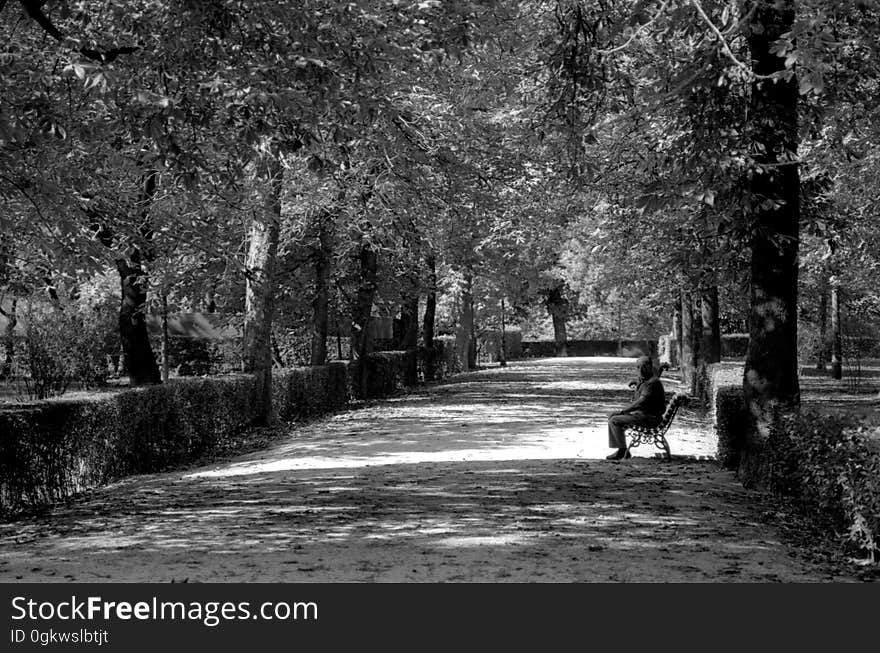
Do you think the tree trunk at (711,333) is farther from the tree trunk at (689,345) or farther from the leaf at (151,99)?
the leaf at (151,99)

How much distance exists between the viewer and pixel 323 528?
9.70 meters

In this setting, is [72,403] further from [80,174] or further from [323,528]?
[323,528]

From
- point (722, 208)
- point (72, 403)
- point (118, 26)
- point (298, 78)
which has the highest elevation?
point (118, 26)

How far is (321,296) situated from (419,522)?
1896cm

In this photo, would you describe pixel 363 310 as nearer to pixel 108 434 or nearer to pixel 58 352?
pixel 58 352

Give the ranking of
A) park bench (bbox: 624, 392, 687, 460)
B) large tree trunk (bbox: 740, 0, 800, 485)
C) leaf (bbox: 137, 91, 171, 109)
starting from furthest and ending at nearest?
park bench (bbox: 624, 392, 687, 460) < large tree trunk (bbox: 740, 0, 800, 485) < leaf (bbox: 137, 91, 171, 109)

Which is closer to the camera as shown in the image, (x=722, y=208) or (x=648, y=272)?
(x=722, y=208)

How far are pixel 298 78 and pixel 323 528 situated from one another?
4.10 metres

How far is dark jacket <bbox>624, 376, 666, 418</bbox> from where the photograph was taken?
50.0 feet

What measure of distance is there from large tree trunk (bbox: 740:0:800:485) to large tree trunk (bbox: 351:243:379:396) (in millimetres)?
17779

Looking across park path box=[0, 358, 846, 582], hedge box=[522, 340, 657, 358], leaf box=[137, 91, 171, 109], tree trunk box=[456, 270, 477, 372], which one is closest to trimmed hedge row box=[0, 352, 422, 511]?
park path box=[0, 358, 846, 582]

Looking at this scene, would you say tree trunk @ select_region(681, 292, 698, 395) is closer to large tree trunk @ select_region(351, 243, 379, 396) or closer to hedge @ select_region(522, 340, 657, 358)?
large tree trunk @ select_region(351, 243, 379, 396)

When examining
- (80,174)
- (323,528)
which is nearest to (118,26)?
(80,174)

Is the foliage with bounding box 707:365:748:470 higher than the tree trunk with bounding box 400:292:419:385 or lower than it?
lower
